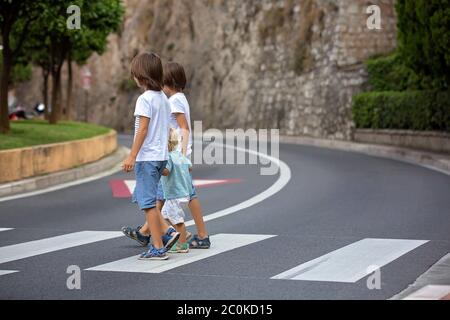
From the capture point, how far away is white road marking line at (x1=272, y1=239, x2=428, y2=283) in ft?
23.3

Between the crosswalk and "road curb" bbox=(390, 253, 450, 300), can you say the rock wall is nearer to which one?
the crosswalk

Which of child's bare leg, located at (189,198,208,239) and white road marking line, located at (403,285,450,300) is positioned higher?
child's bare leg, located at (189,198,208,239)

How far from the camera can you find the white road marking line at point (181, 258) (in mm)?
7539

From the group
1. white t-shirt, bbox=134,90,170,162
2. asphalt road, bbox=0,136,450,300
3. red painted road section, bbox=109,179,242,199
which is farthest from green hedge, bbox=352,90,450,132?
white t-shirt, bbox=134,90,170,162

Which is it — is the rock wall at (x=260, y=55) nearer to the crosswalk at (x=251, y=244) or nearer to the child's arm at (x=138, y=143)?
the crosswalk at (x=251, y=244)

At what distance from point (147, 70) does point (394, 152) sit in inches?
682

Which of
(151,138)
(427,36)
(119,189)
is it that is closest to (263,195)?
(119,189)

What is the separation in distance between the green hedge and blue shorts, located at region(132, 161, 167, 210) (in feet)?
52.9

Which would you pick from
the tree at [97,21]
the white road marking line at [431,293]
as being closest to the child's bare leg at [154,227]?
the white road marking line at [431,293]

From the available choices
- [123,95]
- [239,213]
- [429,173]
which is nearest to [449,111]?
[429,173]

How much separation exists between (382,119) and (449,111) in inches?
257

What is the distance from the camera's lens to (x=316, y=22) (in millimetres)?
38531

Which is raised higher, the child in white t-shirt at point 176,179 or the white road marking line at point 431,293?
the child in white t-shirt at point 176,179
